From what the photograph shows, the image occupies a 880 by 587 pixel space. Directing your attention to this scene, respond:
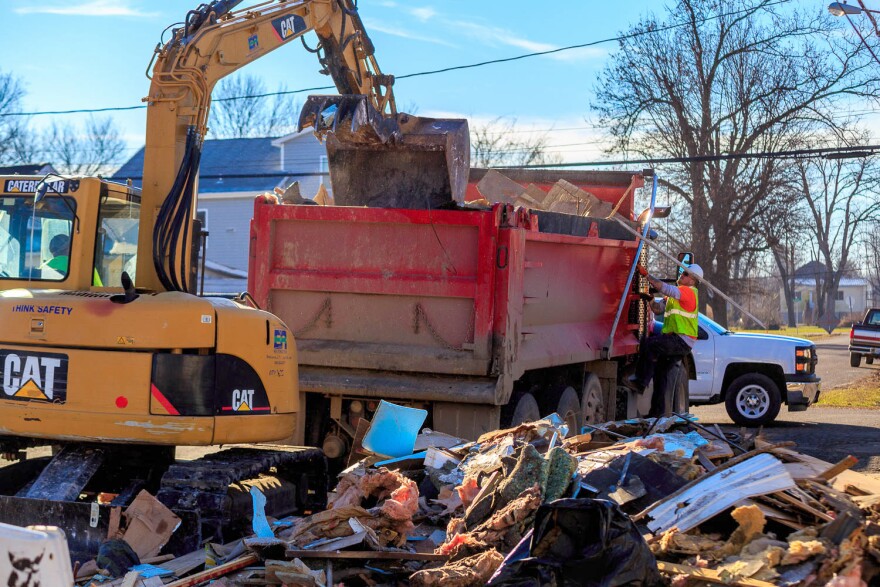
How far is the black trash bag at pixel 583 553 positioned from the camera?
193 inches

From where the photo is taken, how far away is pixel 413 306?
334 inches

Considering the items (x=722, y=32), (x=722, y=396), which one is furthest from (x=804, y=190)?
(x=722, y=396)

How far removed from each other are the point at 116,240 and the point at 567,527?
366cm

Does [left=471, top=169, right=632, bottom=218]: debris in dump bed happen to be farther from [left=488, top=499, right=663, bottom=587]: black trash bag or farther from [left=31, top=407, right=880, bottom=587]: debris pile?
[left=488, top=499, right=663, bottom=587]: black trash bag

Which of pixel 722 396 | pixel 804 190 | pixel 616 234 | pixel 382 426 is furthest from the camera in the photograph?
pixel 804 190

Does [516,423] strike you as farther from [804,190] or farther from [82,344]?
[804,190]

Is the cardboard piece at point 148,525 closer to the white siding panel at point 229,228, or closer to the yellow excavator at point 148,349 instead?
the yellow excavator at point 148,349

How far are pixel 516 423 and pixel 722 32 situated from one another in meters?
28.1

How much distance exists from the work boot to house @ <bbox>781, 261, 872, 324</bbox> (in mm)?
60813

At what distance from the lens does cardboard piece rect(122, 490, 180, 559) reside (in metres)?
5.95

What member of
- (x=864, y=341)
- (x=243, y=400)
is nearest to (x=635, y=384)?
(x=243, y=400)

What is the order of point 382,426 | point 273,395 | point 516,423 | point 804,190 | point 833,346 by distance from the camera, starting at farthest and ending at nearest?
point 833,346
point 804,190
point 516,423
point 382,426
point 273,395

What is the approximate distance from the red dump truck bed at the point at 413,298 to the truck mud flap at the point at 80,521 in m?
2.51

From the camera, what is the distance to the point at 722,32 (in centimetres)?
3372
